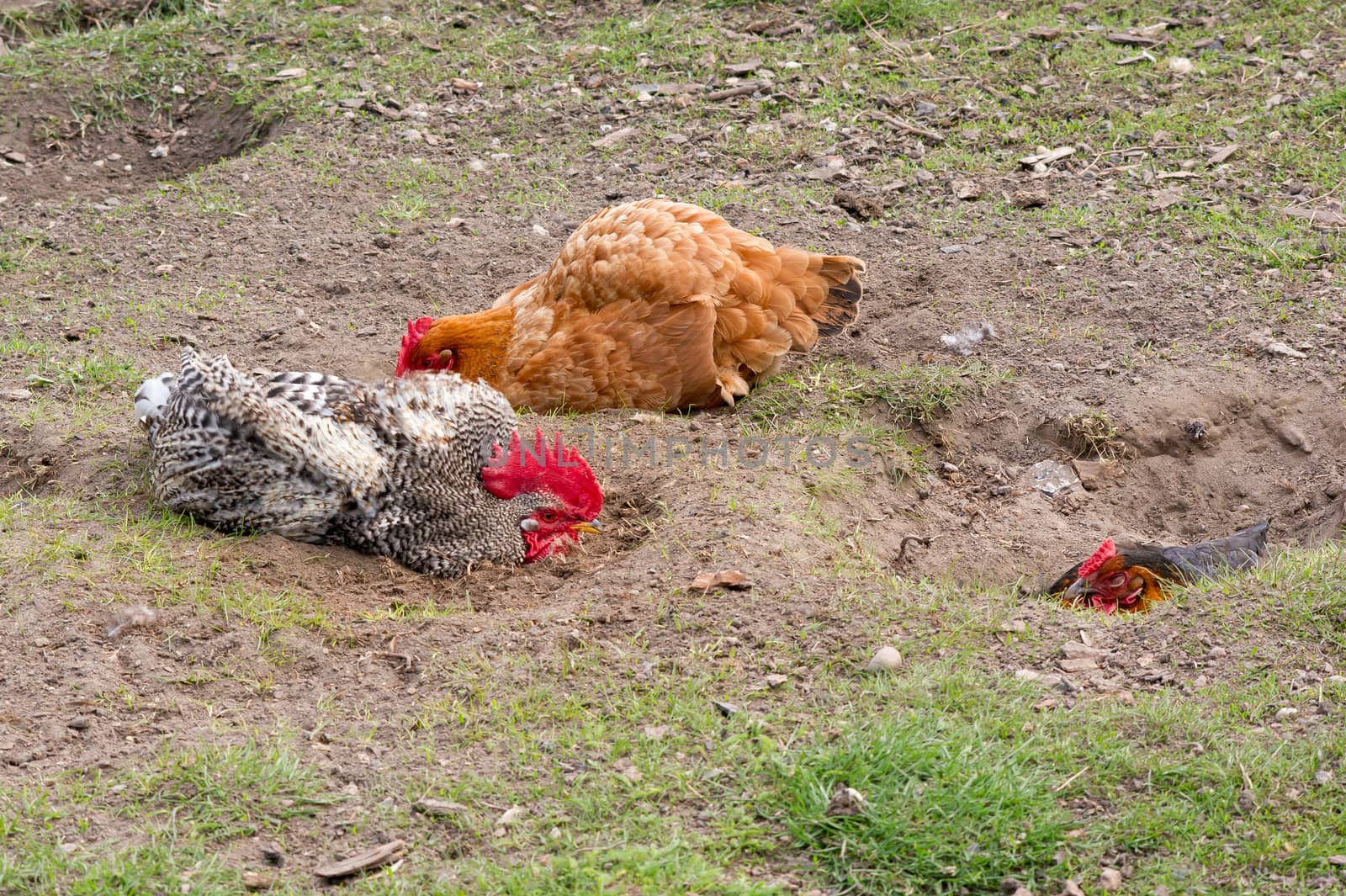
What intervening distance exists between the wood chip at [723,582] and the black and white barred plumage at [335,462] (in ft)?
2.51

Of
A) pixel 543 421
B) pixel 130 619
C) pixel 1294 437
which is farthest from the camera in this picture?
pixel 543 421

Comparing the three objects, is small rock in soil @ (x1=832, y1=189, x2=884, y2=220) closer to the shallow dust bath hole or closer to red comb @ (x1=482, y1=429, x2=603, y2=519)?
red comb @ (x1=482, y1=429, x2=603, y2=519)

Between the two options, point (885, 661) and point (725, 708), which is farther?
point (885, 661)

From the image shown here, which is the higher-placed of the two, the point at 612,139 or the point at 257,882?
the point at 612,139

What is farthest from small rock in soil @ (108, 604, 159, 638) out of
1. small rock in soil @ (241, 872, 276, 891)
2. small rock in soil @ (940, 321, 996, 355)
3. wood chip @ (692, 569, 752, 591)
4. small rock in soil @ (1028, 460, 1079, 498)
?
small rock in soil @ (940, 321, 996, 355)

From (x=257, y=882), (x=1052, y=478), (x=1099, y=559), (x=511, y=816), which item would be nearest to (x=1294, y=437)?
(x=1052, y=478)

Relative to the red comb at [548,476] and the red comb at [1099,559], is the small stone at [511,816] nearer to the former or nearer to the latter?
the red comb at [548,476]

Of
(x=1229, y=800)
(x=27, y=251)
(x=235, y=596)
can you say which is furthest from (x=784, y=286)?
(x=27, y=251)

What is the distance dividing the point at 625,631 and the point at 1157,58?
551cm

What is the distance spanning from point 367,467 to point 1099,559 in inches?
96.9

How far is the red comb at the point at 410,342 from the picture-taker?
15.7ft

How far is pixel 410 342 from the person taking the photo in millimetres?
4816

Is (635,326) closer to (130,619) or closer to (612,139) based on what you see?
(130,619)

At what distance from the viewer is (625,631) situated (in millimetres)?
3363
